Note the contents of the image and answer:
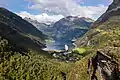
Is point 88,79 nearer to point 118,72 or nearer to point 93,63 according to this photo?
point 93,63

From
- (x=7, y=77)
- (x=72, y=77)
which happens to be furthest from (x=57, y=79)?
(x=72, y=77)

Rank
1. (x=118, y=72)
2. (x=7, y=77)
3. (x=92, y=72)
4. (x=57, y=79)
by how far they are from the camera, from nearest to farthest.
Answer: (x=118, y=72)
(x=92, y=72)
(x=7, y=77)
(x=57, y=79)

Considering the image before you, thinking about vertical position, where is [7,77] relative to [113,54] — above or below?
below

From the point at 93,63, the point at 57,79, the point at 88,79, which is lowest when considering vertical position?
Result: the point at 57,79

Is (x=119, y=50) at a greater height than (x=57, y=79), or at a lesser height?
greater

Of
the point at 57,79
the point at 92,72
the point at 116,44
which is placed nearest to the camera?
the point at 92,72

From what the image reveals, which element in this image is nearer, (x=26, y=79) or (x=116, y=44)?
(x=116, y=44)

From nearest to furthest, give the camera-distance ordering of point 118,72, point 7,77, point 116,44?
point 118,72, point 116,44, point 7,77

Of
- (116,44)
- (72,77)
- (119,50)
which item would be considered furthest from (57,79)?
(119,50)

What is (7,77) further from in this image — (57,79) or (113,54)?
(113,54)
